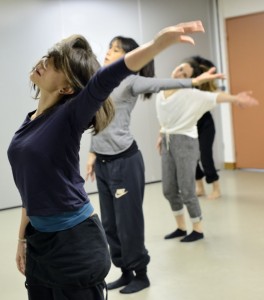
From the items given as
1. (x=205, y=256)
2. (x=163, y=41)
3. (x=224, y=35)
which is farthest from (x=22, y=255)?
(x=224, y=35)

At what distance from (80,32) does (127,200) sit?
146 inches

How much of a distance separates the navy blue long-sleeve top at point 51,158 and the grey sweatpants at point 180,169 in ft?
8.24

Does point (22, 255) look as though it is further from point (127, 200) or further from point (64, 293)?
point (127, 200)

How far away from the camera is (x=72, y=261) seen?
147 cm

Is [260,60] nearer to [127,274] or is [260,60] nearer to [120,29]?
[120,29]

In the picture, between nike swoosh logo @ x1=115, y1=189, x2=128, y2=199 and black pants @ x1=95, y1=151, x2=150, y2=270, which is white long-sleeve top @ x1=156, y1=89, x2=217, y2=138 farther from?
nike swoosh logo @ x1=115, y1=189, x2=128, y2=199

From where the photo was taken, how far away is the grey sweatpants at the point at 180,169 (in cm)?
393

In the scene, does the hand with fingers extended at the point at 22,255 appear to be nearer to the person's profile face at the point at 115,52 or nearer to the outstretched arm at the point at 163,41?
the outstretched arm at the point at 163,41

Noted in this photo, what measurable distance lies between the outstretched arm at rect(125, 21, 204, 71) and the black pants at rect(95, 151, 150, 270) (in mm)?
1753

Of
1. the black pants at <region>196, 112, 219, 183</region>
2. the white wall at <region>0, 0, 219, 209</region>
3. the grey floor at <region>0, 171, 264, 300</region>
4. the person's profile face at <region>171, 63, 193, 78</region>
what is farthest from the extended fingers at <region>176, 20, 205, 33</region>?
the white wall at <region>0, 0, 219, 209</region>

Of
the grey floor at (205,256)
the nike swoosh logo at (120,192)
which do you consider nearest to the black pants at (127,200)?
the nike swoosh logo at (120,192)

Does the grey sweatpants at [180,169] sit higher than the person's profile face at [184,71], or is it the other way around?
the person's profile face at [184,71]

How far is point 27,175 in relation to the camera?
142 cm

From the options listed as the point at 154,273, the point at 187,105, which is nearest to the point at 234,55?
the point at 187,105
